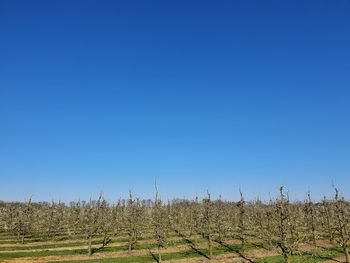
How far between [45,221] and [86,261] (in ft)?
175

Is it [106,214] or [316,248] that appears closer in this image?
[316,248]

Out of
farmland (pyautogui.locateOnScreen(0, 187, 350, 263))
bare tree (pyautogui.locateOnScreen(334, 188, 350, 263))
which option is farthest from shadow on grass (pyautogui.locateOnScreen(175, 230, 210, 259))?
bare tree (pyautogui.locateOnScreen(334, 188, 350, 263))

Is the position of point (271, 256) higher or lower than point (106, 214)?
lower

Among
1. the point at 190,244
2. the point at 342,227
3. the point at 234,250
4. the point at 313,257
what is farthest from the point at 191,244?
the point at 342,227

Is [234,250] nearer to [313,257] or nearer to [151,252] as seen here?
[313,257]

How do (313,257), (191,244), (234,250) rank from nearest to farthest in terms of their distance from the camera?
(313,257) → (234,250) → (191,244)

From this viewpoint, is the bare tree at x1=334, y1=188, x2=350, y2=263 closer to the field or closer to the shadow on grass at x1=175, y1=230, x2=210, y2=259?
the field

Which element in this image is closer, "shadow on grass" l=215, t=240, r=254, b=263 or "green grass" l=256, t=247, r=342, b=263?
"green grass" l=256, t=247, r=342, b=263

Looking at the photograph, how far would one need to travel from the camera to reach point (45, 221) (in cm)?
10069

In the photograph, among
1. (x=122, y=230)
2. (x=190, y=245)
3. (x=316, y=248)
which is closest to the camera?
(x=316, y=248)

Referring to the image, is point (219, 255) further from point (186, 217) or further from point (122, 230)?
point (186, 217)

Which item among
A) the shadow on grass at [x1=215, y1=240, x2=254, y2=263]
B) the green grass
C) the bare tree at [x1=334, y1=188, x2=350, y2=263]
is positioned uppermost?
the bare tree at [x1=334, y1=188, x2=350, y2=263]

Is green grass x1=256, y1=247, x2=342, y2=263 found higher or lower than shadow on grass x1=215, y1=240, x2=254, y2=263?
lower

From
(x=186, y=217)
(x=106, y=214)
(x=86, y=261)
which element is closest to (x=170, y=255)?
(x=86, y=261)
